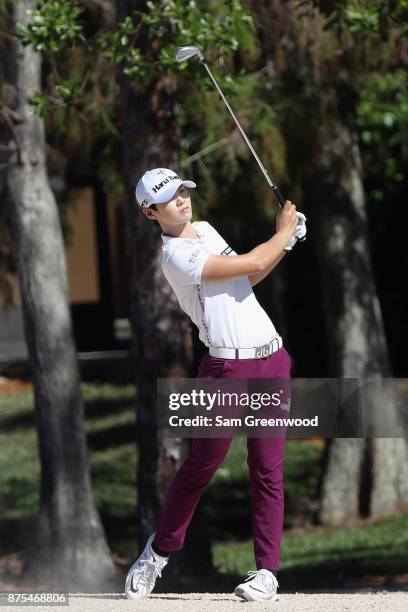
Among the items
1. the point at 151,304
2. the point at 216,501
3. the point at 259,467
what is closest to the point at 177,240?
the point at 259,467

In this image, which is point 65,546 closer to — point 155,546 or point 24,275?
point 24,275

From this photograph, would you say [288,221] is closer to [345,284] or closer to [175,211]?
[175,211]

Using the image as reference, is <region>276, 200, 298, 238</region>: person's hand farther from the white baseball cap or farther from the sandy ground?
the sandy ground

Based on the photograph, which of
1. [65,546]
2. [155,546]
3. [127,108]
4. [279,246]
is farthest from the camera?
[65,546]

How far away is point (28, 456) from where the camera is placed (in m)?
14.2

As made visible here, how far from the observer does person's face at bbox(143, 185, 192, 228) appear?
208 inches

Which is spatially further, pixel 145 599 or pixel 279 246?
pixel 145 599

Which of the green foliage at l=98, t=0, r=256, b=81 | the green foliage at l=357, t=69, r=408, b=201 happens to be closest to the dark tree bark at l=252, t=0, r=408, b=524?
the green foliage at l=357, t=69, r=408, b=201

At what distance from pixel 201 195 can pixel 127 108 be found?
115 inches

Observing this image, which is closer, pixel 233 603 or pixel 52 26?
pixel 233 603

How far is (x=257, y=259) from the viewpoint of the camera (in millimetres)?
5027

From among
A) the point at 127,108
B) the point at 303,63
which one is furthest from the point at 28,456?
the point at 127,108

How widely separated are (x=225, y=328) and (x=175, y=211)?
53 centimetres

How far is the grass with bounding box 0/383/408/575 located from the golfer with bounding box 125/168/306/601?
13.2 feet
